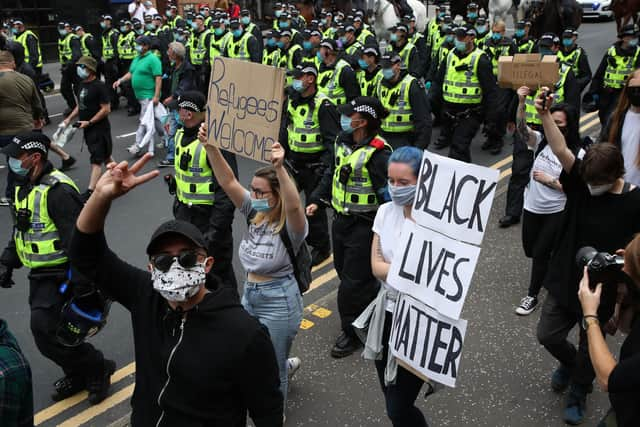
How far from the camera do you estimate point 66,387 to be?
4543mm

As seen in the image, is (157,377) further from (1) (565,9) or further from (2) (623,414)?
(1) (565,9)

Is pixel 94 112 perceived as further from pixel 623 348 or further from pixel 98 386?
pixel 623 348

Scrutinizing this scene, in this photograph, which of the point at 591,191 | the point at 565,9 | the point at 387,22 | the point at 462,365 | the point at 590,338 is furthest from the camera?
the point at 387,22

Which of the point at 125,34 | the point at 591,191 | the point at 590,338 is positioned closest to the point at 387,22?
the point at 125,34

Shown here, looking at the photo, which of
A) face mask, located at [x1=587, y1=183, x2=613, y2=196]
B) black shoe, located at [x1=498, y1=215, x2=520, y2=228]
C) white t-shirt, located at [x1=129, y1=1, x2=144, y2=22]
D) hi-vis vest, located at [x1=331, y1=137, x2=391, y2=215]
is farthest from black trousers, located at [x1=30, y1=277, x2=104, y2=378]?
white t-shirt, located at [x1=129, y1=1, x2=144, y2=22]

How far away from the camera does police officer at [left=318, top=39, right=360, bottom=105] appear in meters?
9.20

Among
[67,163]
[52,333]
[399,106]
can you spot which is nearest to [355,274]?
[52,333]

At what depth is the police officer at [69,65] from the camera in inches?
520

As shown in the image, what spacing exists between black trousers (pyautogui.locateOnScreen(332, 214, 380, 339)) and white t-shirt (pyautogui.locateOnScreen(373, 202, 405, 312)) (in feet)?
4.21

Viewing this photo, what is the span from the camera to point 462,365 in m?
4.65

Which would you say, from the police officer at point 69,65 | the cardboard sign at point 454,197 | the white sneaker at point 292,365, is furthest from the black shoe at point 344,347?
the police officer at point 69,65

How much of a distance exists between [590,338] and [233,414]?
149 cm

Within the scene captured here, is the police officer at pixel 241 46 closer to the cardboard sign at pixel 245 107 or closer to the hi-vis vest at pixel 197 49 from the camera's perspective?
the hi-vis vest at pixel 197 49

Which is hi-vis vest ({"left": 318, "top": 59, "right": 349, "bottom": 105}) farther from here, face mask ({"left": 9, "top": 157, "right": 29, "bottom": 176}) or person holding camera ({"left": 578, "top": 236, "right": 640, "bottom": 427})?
person holding camera ({"left": 578, "top": 236, "right": 640, "bottom": 427})
